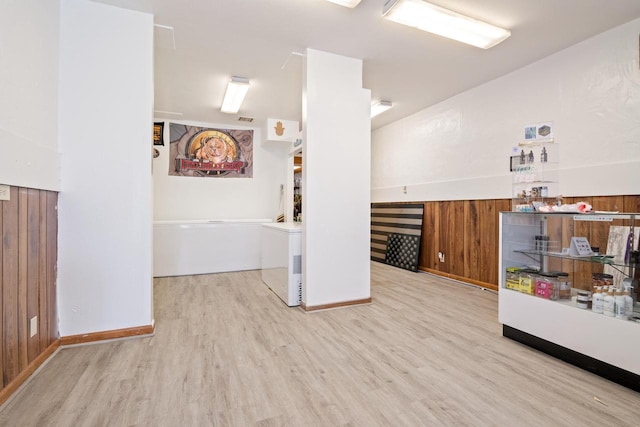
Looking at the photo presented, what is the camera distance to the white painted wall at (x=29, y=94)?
1.77m

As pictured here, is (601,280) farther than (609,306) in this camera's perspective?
Yes

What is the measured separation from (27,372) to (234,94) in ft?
12.1

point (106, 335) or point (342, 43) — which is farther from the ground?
point (342, 43)

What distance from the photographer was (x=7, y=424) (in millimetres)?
1566

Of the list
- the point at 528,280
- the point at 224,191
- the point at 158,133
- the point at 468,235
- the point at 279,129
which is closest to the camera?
the point at 528,280

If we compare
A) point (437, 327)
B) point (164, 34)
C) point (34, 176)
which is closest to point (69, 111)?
point (34, 176)

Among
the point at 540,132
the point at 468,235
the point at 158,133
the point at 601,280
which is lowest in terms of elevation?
the point at 601,280

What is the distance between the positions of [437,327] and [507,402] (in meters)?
1.11

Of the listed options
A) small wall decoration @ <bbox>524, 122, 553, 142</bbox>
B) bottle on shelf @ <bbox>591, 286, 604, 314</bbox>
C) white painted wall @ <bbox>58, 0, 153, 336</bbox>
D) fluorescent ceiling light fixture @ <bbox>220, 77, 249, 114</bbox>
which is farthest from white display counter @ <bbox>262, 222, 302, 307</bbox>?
small wall decoration @ <bbox>524, 122, 553, 142</bbox>

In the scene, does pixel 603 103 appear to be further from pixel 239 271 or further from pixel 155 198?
pixel 155 198

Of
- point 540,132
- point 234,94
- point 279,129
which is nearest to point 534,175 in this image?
point 540,132

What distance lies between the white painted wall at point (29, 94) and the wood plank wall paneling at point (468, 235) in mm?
4685

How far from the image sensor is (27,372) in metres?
1.97

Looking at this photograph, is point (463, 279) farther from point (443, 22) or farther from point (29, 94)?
point (29, 94)
